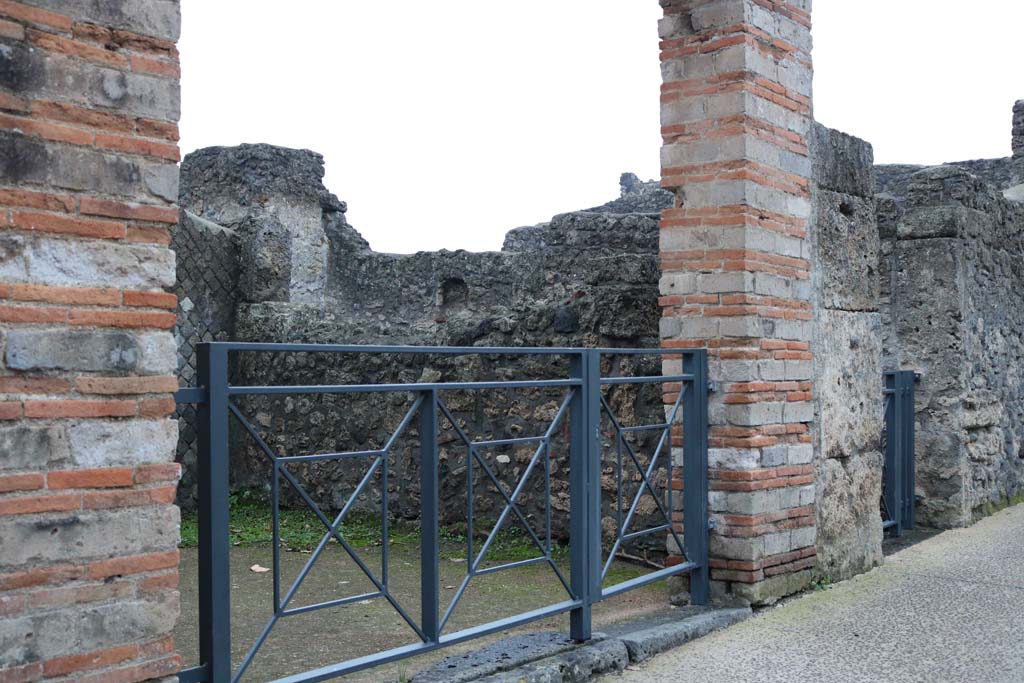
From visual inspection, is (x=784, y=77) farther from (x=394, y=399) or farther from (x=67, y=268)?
(x=67, y=268)

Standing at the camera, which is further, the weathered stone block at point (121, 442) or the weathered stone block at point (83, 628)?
the weathered stone block at point (121, 442)

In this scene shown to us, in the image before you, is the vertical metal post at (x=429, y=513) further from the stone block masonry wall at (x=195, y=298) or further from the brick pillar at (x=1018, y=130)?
the brick pillar at (x=1018, y=130)

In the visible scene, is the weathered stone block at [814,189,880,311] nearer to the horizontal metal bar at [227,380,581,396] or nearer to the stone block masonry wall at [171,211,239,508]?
the horizontal metal bar at [227,380,581,396]

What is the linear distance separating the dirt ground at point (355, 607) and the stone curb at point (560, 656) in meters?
0.21

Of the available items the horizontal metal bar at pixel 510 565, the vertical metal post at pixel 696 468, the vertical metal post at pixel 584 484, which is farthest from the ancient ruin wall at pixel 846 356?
the horizontal metal bar at pixel 510 565

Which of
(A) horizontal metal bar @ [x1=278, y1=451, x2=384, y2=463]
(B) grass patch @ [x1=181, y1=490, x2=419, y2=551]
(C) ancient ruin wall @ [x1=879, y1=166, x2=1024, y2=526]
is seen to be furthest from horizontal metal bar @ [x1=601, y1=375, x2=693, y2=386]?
(C) ancient ruin wall @ [x1=879, y1=166, x2=1024, y2=526]

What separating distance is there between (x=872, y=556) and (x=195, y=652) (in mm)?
4067

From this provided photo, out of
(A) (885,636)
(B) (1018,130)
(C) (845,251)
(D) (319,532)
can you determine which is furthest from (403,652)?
(B) (1018,130)

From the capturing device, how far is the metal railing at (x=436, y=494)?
3244 mm

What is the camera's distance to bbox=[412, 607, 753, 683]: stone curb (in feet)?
13.5

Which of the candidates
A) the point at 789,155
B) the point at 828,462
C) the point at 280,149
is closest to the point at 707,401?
the point at 828,462

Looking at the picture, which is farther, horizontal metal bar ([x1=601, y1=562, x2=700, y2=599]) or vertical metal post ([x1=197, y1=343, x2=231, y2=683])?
horizontal metal bar ([x1=601, y1=562, x2=700, y2=599])

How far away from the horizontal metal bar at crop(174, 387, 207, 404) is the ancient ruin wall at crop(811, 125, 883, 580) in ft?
12.5

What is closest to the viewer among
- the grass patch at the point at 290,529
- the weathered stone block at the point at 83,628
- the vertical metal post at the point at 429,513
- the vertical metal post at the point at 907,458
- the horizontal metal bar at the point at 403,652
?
the weathered stone block at the point at 83,628
